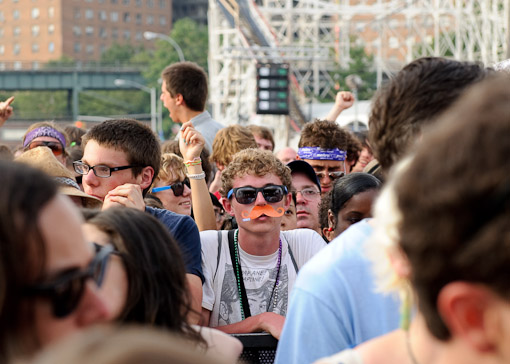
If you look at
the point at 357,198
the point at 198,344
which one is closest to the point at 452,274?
the point at 198,344

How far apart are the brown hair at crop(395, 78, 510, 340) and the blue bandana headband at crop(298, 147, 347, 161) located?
17.0ft

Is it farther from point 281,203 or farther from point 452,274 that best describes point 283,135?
point 452,274

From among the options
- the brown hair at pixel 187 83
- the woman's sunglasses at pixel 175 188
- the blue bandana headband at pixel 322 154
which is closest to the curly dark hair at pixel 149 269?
the woman's sunglasses at pixel 175 188

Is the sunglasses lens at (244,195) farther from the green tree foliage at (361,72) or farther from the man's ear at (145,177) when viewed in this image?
the green tree foliage at (361,72)

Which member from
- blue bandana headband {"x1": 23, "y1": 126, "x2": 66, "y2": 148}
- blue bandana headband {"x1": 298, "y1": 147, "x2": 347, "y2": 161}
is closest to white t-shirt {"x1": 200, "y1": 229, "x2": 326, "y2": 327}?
blue bandana headband {"x1": 298, "y1": 147, "x2": 347, "y2": 161}

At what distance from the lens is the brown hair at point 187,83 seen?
7.59m

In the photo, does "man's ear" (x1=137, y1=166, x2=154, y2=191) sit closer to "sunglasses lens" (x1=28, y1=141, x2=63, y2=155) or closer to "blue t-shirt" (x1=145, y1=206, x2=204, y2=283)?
"blue t-shirt" (x1=145, y1=206, x2=204, y2=283)

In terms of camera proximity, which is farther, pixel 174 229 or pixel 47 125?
pixel 47 125

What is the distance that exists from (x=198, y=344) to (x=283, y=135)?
36.2 m

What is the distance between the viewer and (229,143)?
6.93 metres

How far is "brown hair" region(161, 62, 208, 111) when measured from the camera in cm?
759

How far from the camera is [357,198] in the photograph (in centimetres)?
446

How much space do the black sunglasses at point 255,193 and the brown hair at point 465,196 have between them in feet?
10.4

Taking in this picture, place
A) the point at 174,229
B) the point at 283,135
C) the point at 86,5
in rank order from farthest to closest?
the point at 86,5 → the point at 283,135 → the point at 174,229
